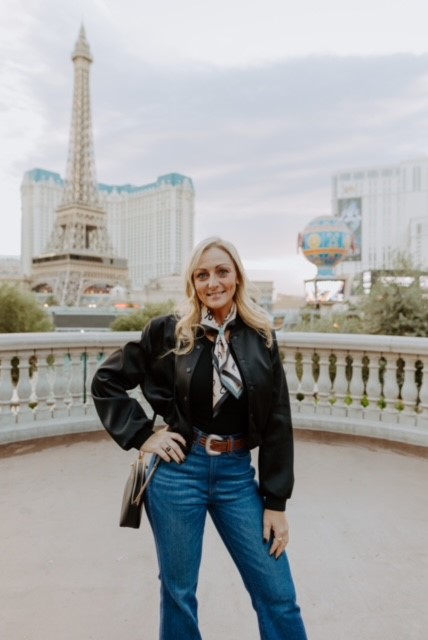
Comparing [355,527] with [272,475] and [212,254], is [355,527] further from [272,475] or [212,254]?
[212,254]

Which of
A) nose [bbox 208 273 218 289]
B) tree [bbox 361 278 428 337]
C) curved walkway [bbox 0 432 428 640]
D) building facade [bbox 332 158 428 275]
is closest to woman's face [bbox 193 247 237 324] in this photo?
nose [bbox 208 273 218 289]

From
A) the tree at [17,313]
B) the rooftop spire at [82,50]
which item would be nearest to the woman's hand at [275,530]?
the tree at [17,313]

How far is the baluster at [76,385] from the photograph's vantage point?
233 inches

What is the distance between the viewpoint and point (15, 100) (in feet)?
320

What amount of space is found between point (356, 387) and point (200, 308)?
435 cm

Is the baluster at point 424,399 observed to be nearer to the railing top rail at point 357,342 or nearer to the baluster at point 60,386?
the railing top rail at point 357,342

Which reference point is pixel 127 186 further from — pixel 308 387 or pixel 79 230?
pixel 308 387

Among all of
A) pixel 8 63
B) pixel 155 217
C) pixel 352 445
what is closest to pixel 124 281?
pixel 8 63

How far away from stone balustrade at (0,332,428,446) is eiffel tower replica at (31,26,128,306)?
76.7 metres

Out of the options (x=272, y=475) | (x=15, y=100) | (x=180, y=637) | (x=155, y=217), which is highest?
(x=15, y=100)

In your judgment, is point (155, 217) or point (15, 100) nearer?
point (15, 100)

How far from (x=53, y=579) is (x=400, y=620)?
1907 millimetres

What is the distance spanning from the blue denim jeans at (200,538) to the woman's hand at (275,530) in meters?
0.02

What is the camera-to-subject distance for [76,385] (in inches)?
234
